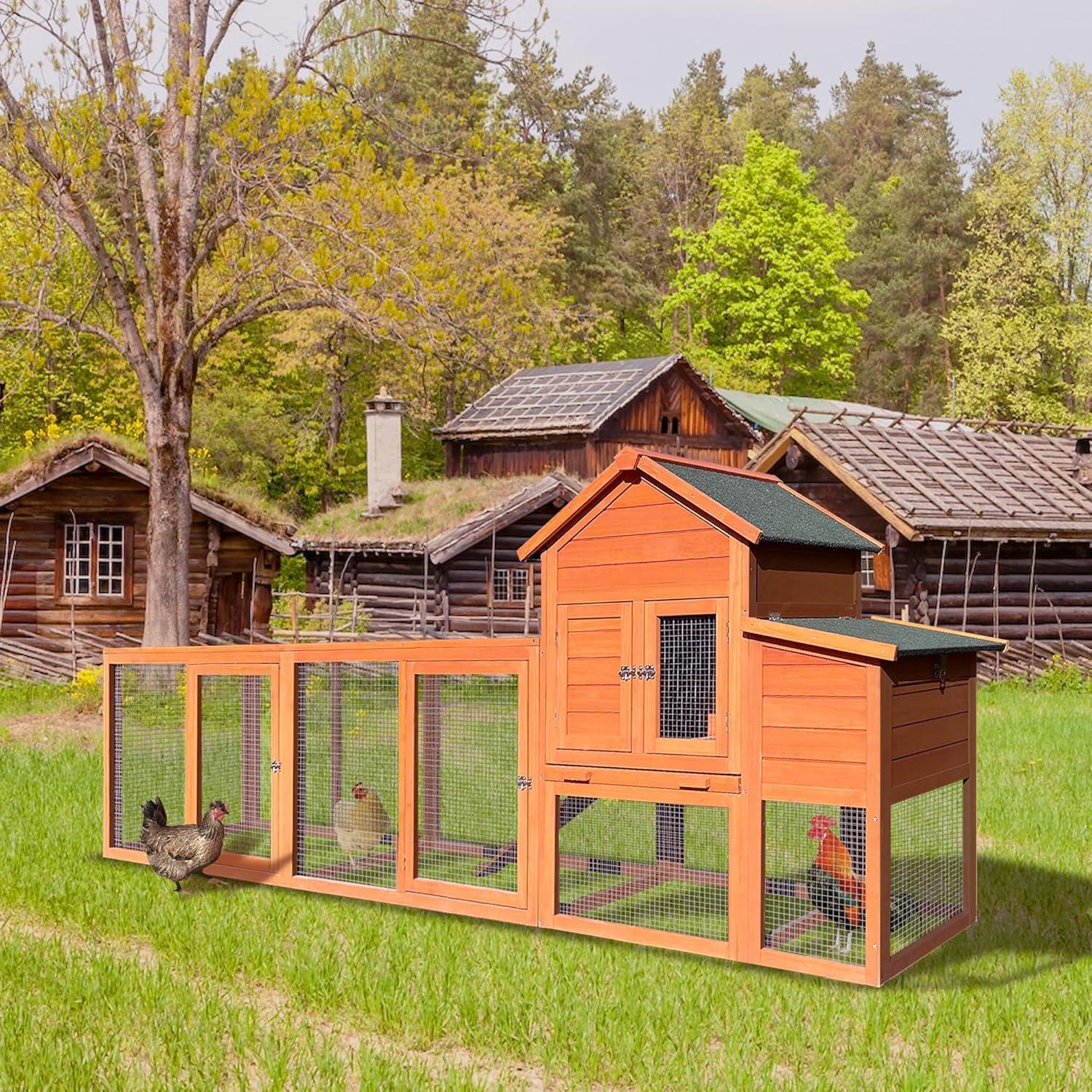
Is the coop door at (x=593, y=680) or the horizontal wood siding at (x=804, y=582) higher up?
the horizontal wood siding at (x=804, y=582)

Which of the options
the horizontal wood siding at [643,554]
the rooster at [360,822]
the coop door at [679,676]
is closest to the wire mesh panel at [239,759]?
the rooster at [360,822]

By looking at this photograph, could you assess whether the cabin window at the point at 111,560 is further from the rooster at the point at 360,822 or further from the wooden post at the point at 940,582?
the rooster at the point at 360,822

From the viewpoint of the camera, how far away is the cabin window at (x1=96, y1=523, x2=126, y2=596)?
2969 centimetres

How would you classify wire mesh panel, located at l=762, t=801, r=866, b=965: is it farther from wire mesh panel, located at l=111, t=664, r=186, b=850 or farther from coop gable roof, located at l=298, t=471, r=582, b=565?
coop gable roof, located at l=298, t=471, r=582, b=565

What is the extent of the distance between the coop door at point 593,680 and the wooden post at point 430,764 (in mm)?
1627

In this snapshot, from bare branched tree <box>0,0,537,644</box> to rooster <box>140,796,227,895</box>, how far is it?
1074cm

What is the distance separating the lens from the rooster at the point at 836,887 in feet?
28.1

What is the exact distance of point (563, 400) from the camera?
43.5 metres

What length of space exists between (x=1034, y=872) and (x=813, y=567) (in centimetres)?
372

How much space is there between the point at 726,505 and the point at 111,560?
76.0 feet

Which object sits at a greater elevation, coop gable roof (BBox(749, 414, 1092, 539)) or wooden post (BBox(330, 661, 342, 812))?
coop gable roof (BBox(749, 414, 1092, 539))

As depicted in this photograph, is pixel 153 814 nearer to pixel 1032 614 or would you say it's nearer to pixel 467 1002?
pixel 467 1002

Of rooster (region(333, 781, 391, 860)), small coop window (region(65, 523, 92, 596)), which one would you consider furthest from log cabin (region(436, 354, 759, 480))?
rooster (region(333, 781, 391, 860))

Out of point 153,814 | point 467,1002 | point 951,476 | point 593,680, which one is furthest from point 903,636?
point 951,476
